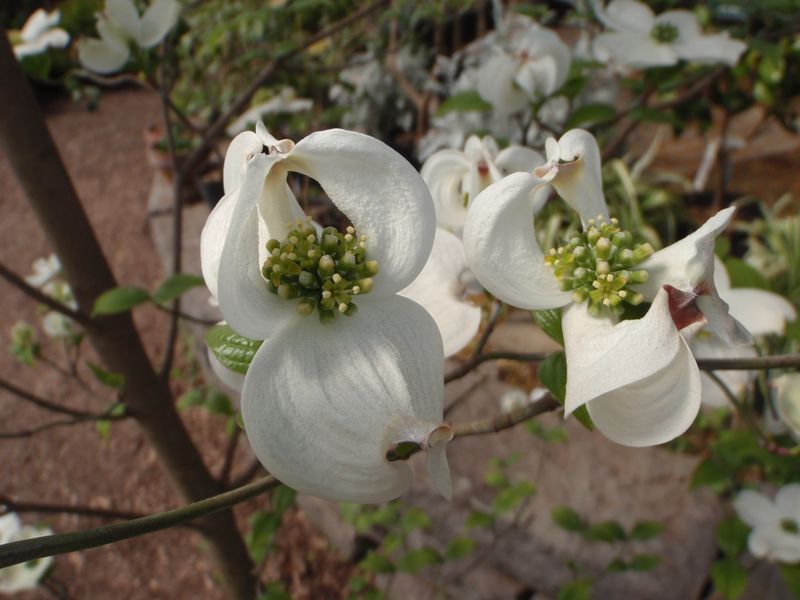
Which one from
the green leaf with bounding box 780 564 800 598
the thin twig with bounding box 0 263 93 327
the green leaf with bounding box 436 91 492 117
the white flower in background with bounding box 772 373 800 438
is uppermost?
the thin twig with bounding box 0 263 93 327

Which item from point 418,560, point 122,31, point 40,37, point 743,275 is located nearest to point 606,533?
point 418,560

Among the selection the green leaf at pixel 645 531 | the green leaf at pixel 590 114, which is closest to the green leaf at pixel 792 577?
the green leaf at pixel 645 531

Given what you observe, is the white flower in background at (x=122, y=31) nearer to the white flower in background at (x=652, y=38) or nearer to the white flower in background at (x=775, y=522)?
the white flower in background at (x=652, y=38)

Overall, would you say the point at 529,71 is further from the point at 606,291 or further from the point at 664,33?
the point at 606,291

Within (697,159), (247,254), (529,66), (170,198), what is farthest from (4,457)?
(697,159)

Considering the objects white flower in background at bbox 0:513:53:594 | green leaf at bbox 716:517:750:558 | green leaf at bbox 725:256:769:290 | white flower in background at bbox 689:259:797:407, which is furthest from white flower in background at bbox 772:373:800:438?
white flower in background at bbox 0:513:53:594

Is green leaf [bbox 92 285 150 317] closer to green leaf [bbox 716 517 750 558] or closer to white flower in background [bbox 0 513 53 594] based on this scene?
white flower in background [bbox 0 513 53 594]
